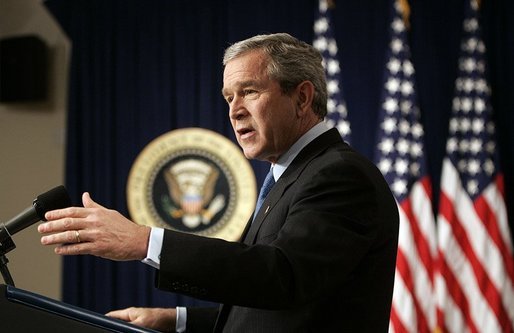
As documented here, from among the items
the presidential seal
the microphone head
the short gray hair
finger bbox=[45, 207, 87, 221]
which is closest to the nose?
the short gray hair

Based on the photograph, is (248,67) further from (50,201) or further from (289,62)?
(50,201)

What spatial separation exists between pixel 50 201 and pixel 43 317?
1.24 ft

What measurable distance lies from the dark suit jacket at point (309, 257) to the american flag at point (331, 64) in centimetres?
287

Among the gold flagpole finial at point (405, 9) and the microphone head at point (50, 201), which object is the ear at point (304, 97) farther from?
the gold flagpole finial at point (405, 9)

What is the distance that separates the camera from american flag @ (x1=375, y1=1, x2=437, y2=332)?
418cm

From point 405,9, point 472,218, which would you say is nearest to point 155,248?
point 472,218

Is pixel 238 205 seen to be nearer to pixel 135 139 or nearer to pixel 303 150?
pixel 135 139

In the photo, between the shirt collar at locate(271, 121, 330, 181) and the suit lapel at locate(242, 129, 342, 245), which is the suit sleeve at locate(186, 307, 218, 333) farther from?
the shirt collar at locate(271, 121, 330, 181)

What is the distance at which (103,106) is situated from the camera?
16.9ft

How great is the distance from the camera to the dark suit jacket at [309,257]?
4.10 feet

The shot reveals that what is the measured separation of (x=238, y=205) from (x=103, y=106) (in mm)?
1333

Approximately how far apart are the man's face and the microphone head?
0.53m

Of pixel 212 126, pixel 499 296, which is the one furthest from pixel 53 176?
pixel 499 296

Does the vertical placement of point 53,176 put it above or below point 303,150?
below
